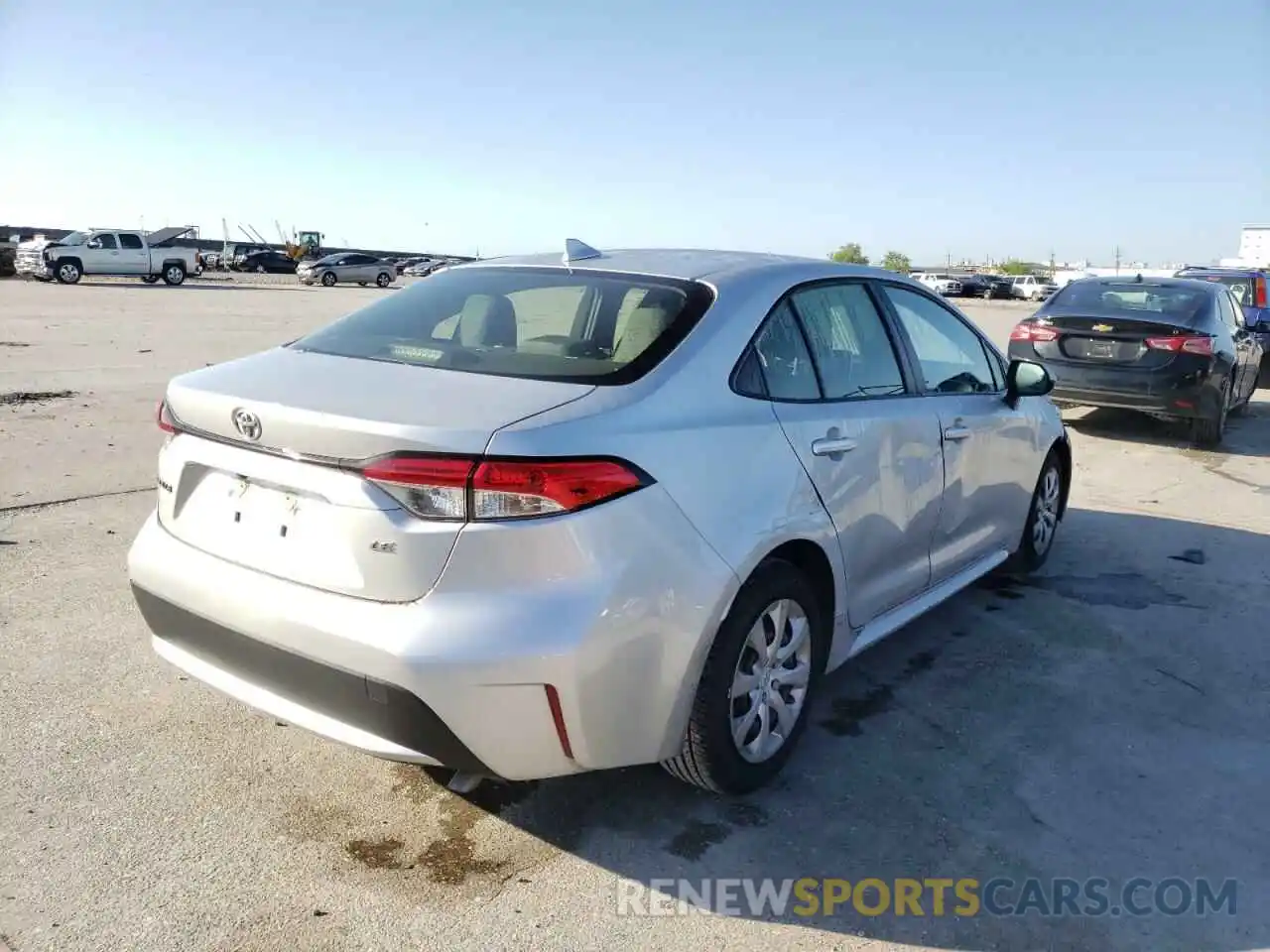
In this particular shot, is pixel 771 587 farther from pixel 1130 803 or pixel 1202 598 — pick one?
pixel 1202 598

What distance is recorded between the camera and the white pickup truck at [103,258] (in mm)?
34031

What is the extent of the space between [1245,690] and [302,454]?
3.73 meters

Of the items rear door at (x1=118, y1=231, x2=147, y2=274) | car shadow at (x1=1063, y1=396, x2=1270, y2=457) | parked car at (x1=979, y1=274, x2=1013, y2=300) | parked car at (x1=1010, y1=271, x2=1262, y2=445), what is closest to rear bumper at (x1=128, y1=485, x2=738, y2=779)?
parked car at (x1=1010, y1=271, x2=1262, y2=445)

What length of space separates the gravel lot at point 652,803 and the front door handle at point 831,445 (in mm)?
1038

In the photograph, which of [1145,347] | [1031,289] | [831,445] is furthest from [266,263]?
[831,445]

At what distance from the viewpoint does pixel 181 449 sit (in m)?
2.94

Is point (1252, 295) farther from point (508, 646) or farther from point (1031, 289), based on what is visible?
point (1031, 289)

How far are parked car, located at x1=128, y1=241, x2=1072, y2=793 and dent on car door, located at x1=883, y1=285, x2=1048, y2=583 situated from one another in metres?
0.40

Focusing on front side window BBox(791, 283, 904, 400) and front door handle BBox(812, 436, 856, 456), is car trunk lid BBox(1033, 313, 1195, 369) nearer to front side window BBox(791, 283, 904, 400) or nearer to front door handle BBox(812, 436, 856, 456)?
front side window BBox(791, 283, 904, 400)

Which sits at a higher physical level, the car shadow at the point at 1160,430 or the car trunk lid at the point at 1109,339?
the car trunk lid at the point at 1109,339

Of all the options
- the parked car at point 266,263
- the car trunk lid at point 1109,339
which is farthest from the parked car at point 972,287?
the car trunk lid at point 1109,339

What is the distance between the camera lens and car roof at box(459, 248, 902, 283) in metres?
3.43

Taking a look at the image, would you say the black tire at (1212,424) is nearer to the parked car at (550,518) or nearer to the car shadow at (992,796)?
the car shadow at (992,796)

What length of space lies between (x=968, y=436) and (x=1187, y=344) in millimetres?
5755
